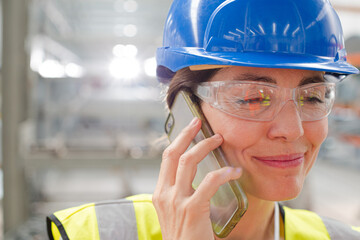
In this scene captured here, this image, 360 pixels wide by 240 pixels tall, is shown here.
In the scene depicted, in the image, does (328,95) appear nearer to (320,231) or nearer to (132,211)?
(320,231)

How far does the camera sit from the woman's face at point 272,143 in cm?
90

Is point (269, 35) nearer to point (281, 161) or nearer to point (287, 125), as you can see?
point (287, 125)

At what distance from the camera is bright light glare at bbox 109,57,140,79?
19.8ft

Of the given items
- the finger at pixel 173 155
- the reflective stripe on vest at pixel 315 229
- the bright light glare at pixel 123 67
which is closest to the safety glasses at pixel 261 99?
the finger at pixel 173 155

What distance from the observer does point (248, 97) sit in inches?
36.1

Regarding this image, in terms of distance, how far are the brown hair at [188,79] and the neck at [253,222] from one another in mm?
431

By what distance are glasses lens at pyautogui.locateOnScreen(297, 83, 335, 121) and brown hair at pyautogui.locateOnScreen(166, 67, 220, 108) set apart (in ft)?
0.86

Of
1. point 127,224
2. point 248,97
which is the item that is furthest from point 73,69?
point 248,97

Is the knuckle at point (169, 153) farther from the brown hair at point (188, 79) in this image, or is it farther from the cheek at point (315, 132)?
the cheek at point (315, 132)

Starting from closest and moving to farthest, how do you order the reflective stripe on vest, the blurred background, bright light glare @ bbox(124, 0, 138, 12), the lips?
1. the lips
2. the reflective stripe on vest
3. the blurred background
4. bright light glare @ bbox(124, 0, 138, 12)

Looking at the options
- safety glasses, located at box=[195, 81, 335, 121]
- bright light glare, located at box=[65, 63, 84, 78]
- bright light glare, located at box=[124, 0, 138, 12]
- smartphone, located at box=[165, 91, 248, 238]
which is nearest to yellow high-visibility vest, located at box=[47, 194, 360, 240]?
smartphone, located at box=[165, 91, 248, 238]

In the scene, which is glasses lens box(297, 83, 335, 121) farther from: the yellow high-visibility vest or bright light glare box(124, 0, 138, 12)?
bright light glare box(124, 0, 138, 12)

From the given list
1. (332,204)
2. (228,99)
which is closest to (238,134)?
(228,99)

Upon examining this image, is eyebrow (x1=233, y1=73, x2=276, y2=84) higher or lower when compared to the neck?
higher
